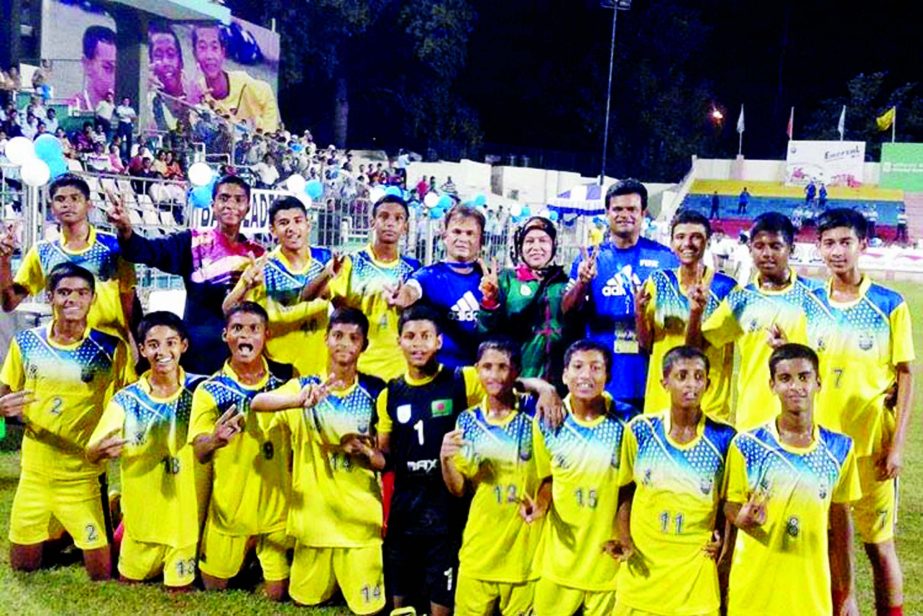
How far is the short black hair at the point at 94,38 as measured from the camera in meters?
23.1

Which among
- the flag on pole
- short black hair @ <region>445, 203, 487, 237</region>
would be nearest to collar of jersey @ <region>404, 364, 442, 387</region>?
short black hair @ <region>445, 203, 487, 237</region>

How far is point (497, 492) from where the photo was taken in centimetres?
427

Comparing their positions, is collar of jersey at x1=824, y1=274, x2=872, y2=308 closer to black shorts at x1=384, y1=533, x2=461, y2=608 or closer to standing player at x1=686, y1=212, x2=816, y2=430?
standing player at x1=686, y1=212, x2=816, y2=430

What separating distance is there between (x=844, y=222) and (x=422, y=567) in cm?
256

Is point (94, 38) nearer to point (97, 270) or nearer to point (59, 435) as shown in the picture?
point (97, 270)

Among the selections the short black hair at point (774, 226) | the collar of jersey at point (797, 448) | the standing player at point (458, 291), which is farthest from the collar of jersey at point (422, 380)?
the short black hair at point (774, 226)

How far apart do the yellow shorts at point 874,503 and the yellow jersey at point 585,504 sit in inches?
49.2

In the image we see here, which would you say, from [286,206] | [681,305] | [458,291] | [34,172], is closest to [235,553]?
[458,291]

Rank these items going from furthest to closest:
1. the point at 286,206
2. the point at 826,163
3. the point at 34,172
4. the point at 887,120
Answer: the point at 887,120
the point at 826,163
the point at 34,172
the point at 286,206

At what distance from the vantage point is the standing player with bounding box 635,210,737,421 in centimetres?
484

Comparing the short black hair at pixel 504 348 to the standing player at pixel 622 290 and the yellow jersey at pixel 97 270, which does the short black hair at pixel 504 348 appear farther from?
the yellow jersey at pixel 97 270

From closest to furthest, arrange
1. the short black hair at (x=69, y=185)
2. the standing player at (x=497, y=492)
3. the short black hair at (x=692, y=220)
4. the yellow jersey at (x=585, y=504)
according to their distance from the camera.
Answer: the yellow jersey at (x=585, y=504) → the standing player at (x=497, y=492) → the short black hair at (x=692, y=220) → the short black hair at (x=69, y=185)

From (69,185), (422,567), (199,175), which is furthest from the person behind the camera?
(199,175)

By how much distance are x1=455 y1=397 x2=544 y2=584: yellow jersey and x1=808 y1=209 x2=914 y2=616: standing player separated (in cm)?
144
